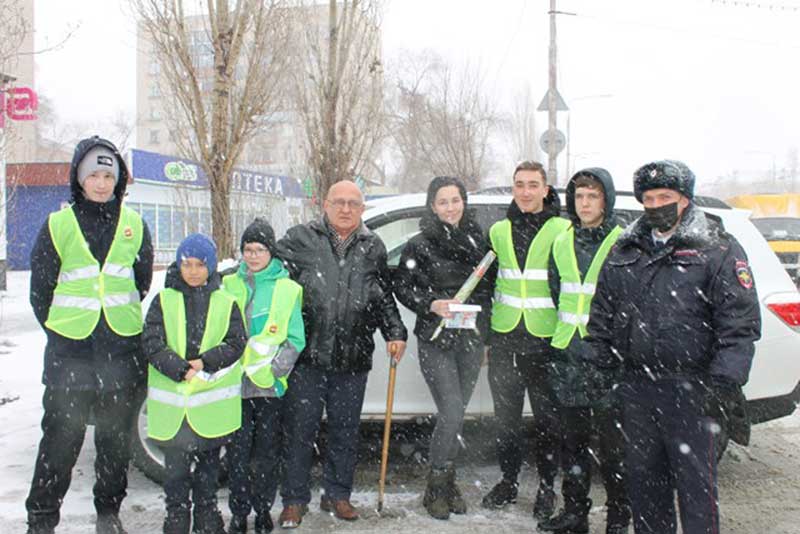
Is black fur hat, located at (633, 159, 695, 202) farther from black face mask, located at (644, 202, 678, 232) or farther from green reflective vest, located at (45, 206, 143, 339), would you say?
green reflective vest, located at (45, 206, 143, 339)

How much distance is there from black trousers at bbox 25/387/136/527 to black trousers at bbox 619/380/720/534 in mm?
2491

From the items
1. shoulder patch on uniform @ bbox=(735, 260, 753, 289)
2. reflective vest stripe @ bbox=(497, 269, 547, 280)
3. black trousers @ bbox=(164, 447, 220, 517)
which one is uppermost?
shoulder patch on uniform @ bbox=(735, 260, 753, 289)

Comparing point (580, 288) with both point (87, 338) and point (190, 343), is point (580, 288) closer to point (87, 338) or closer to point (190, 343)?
point (190, 343)

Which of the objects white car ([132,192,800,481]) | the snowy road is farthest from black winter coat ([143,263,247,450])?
white car ([132,192,800,481])

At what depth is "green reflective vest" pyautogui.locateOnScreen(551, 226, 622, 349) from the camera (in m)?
3.66

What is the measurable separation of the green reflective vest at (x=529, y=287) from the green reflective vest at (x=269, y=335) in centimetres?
120

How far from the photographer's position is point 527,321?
390 centimetres

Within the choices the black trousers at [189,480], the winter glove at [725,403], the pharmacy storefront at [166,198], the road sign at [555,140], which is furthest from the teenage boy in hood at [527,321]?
the pharmacy storefront at [166,198]

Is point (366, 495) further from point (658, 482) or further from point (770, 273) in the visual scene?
point (770, 273)

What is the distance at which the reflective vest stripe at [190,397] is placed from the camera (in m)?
3.40

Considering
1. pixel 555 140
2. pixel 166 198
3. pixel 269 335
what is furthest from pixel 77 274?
pixel 166 198

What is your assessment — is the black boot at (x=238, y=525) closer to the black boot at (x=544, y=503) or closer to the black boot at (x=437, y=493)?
the black boot at (x=437, y=493)

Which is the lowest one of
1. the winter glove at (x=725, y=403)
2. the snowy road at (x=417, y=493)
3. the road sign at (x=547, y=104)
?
the snowy road at (x=417, y=493)

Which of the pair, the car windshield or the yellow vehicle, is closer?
the yellow vehicle
